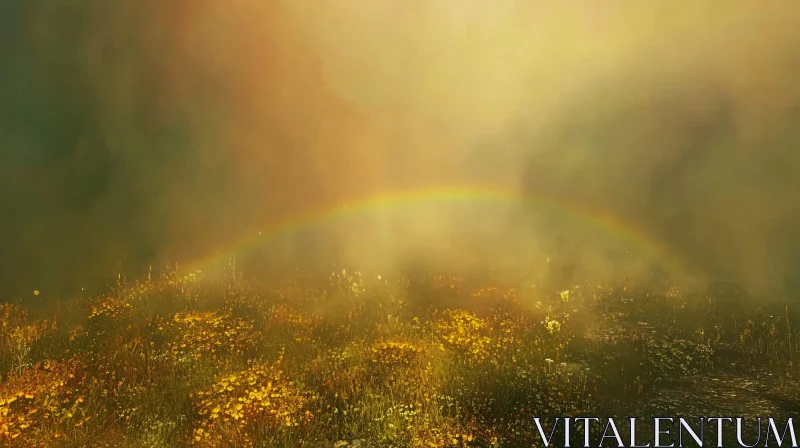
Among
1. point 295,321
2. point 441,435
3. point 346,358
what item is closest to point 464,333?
point 346,358

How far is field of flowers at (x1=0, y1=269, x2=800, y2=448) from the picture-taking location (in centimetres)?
568

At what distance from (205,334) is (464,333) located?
16.7 feet

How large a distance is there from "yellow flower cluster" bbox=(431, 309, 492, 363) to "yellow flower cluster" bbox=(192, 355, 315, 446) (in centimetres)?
299

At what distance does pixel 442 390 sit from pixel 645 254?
39.3ft

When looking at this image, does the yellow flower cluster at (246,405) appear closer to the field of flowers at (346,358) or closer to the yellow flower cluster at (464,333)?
the field of flowers at (346,358)

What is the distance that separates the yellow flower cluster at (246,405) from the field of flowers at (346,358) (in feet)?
0.08

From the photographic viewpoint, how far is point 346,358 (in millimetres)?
7664

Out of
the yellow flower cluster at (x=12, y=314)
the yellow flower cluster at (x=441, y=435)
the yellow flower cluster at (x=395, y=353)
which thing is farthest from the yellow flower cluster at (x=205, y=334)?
the yellow flower cluster at (x=441, y=435)

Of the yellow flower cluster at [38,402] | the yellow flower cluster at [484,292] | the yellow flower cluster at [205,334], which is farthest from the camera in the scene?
the yellow flower cluster at [484,292]

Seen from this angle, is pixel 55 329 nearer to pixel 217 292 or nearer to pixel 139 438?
pixel 217 292

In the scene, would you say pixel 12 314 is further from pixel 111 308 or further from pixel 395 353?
pixel 395 353

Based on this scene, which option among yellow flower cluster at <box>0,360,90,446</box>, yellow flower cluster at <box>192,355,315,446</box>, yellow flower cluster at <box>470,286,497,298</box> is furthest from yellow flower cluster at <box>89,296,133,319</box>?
yellow flower cluster at <box>470,286,497,298</box>

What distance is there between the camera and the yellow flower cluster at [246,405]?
5.49 metres

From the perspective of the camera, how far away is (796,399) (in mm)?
6801
